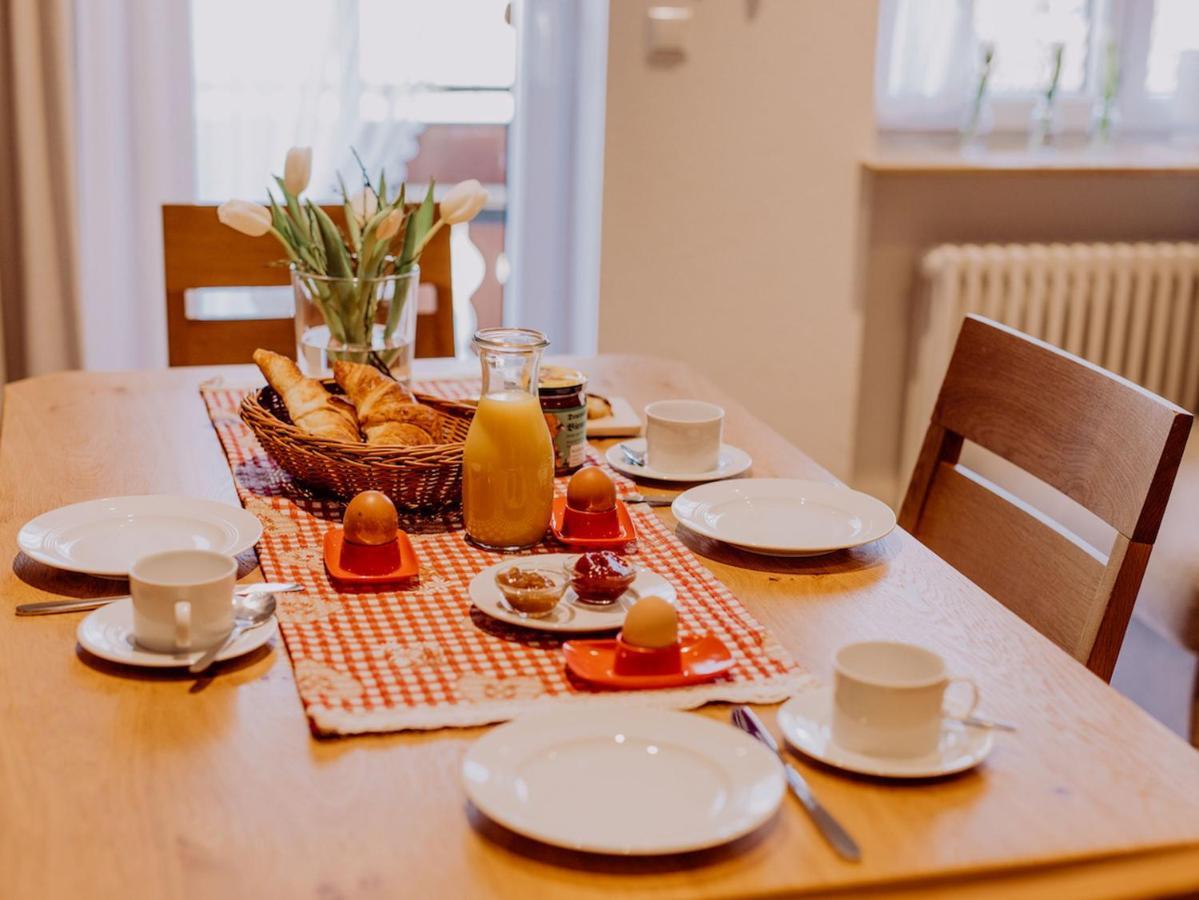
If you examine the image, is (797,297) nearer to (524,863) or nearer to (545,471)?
(545,471)

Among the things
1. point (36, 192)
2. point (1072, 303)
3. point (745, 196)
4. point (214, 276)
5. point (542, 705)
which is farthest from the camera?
point (1072, 303)

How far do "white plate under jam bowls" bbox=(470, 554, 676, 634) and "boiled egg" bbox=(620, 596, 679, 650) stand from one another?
58mm

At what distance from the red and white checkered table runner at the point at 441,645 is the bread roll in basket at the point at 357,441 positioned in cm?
4

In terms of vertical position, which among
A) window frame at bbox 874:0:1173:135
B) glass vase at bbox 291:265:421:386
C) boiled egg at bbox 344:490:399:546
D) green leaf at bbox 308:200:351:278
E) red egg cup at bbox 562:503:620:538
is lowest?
red egg cup at bbox 562:503:620:538

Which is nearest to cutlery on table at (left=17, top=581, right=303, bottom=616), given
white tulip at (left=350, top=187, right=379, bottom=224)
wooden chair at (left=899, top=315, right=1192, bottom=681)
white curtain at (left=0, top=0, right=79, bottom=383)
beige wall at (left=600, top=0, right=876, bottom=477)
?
white tulip at (left=350, top=187, right=379, bottom=224)

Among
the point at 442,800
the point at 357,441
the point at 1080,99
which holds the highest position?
the point at 1080,99

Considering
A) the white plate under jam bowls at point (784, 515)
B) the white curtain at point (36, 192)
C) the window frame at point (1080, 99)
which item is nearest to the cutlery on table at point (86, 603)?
the white plate under jam bowls at point (784, 515)

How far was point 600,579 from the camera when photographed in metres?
1.10

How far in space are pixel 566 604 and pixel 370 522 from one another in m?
0.18

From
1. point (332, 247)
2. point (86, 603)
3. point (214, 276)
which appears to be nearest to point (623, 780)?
point (86, 603)

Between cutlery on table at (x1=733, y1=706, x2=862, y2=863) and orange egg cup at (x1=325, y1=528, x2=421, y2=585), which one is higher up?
orange egg cup at (x1=325, y1=528, x2=421, y2=585)

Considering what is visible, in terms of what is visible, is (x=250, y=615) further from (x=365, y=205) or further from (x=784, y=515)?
(x=365, y=205)

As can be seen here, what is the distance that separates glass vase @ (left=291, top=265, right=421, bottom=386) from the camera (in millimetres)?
1592

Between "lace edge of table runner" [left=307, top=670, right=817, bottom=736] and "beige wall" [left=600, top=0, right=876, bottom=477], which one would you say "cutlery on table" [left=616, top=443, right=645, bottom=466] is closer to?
"lace edge of table runner" [left=307, top=670, right=817, bottom=736]
